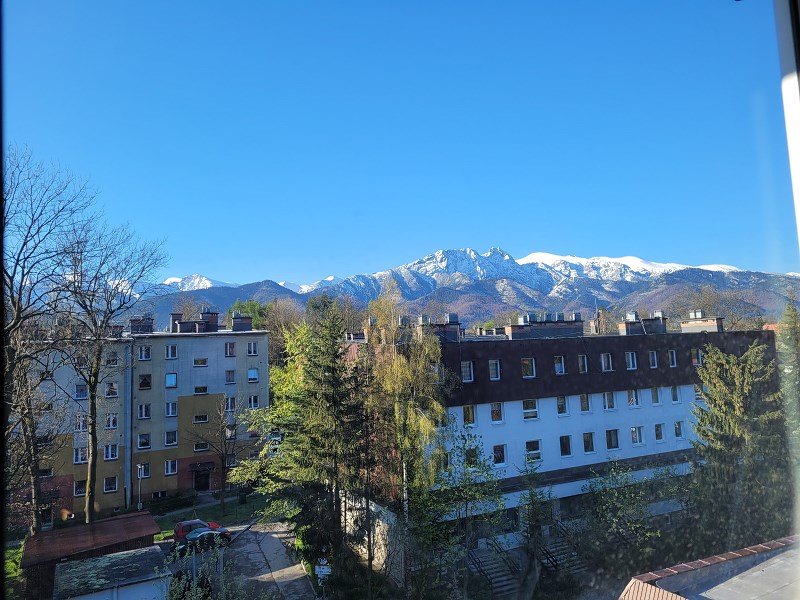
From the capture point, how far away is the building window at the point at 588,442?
3770 mm

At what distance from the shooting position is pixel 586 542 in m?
3.13

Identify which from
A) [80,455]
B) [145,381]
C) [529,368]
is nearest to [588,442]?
[529,368]

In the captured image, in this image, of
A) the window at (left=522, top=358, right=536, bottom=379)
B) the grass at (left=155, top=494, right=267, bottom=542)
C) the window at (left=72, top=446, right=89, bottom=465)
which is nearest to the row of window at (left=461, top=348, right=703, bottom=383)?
the window at (left=522, top=358, right=536, bottom=379)

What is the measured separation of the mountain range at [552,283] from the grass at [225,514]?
11.1 feet

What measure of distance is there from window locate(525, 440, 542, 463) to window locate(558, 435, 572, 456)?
0.17 metres

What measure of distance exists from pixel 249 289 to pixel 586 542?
12.8 metres

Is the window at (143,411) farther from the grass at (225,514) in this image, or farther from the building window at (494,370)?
the building window at (494,370)

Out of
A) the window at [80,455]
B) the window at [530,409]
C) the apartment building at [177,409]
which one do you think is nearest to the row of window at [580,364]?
the window at [530,409]

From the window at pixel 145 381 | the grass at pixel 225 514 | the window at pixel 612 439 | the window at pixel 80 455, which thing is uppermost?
the window at pixel 145 381

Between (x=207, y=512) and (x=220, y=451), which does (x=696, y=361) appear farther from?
(x=220, y=451)

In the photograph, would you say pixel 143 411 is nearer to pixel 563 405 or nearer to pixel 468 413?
pixel 468 413

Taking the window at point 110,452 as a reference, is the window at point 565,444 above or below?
above

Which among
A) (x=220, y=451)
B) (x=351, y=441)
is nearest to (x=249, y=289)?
(x=220, y=451)

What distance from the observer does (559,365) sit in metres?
4.38
